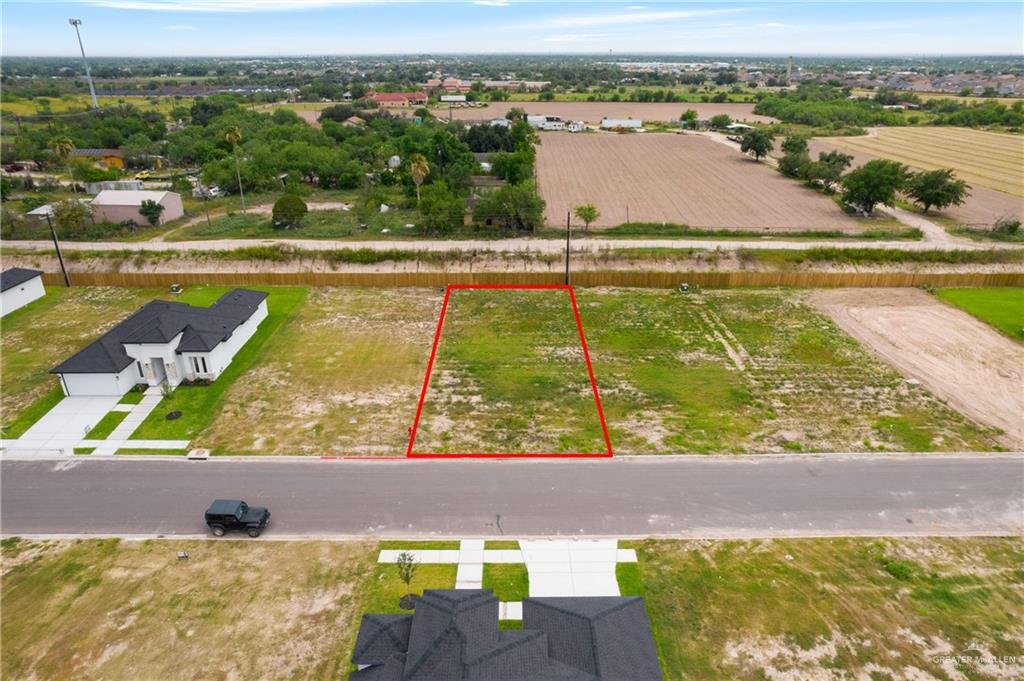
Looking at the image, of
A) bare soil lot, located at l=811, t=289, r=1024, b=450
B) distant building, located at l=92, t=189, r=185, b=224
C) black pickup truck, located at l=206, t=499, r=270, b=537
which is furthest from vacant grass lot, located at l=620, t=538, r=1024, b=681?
distant building, located at l=92, t=189, r=185, b=224

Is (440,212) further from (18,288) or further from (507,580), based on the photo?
(507,580)

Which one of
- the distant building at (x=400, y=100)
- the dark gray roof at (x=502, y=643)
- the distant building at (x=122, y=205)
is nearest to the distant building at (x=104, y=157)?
the distant building at (x=122, y=205)

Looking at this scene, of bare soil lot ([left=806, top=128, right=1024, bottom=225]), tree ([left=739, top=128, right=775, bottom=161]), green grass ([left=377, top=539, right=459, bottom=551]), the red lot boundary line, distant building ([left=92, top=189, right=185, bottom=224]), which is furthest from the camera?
tree ([left=739, top=128, right=775, bottom=161])

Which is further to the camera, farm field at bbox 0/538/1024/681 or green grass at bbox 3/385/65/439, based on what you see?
green grass at bbox 3/385/65/439

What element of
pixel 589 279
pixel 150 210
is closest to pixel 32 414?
pixel 150 210

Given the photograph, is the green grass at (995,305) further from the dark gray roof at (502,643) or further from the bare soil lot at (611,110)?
the bare soil lot at (611,110)

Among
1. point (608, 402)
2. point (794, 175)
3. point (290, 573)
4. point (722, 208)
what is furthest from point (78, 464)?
point (794, 175)

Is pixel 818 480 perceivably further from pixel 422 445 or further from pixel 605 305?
pixel 605 305

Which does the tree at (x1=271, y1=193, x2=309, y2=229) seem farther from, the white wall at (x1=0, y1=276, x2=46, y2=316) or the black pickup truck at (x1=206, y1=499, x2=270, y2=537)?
the black pickup truck at (x1=206, y1=499, x2=270, y2=537)
